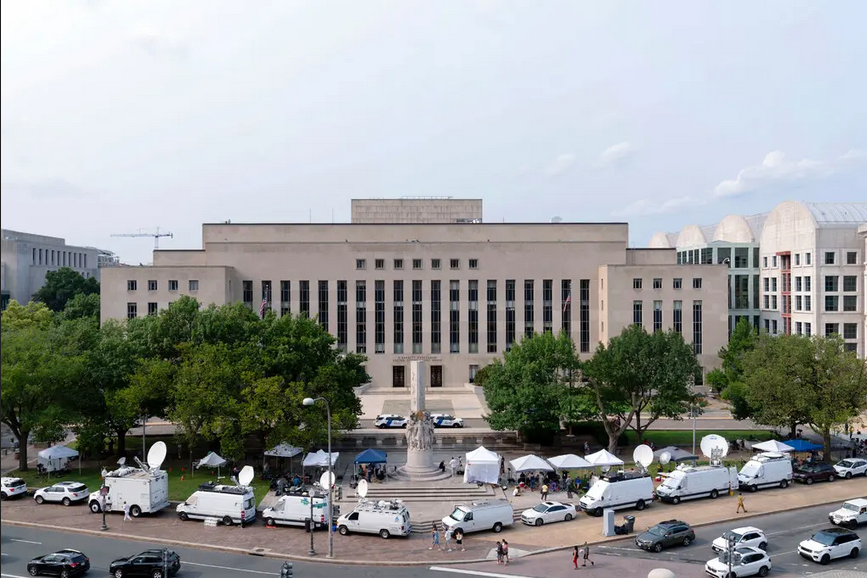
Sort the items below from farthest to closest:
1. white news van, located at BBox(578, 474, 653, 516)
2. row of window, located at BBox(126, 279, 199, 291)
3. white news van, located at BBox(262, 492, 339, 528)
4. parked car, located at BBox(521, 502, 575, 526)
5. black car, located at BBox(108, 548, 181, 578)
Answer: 1. row of window, located at BBox(126, 279, 199, 291)
2. white news van, located at BBox(578, 474, 653, 516)
3. parked car, located at BBox(521, 502, 575, 526)
4. white news van, located at BBox(262, 492, 339, 528)
5. black car, located at BBox(108, 548, 181, 578)

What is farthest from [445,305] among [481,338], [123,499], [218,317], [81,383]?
[123,499]

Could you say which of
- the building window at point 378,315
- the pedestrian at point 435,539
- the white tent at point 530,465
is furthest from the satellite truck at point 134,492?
the building window at point 378,315

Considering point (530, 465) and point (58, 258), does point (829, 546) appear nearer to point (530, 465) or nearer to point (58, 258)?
point (530, 465)

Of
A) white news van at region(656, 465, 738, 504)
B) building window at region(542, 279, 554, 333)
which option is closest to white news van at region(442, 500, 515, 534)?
white news van at region(656, 465, 738, 504)

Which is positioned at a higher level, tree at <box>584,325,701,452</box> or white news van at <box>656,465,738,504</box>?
tree at <box>584,325,701,452</box>

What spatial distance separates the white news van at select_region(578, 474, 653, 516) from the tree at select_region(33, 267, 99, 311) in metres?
109

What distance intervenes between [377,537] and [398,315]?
166 ft

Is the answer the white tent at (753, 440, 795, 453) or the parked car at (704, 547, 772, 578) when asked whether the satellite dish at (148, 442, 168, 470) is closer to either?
the parked car at (704, 547, 772, 578)

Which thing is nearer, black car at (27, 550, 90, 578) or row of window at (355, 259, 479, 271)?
black car at (27, 550, 90, 578)

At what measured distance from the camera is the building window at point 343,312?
8612cm

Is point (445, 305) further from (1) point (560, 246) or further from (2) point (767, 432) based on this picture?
(2) point (767, 432)

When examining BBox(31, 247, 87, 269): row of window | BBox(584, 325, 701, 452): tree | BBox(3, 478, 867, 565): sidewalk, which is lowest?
BBox(3, 478, 867, 565): sidewalk

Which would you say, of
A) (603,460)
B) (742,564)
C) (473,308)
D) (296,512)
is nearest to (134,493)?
(296,512)

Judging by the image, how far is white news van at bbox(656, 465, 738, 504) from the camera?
4209 cm
